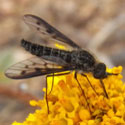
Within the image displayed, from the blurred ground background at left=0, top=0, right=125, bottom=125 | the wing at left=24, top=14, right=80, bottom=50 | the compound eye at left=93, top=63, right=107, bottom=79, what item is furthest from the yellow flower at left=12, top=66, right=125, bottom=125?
the blurred ground background at left=0, top=0, right=125, bottom=125

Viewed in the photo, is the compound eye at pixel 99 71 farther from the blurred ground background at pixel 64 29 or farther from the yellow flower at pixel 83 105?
the blurred ground background at pixel 64 29

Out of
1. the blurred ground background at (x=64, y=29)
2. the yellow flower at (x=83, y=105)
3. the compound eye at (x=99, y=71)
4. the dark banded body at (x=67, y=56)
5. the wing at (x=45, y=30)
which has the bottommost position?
the yellow flower at (x=83, y=105)

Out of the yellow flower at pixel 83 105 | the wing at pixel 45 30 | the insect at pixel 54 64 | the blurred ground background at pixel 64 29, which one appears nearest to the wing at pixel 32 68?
the insect at pixel 54 64

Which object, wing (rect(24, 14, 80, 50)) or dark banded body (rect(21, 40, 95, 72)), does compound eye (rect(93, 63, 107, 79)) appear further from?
wing (rect(24, 14, 80, 50))

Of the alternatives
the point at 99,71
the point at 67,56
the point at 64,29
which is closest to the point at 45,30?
the point at 67,56

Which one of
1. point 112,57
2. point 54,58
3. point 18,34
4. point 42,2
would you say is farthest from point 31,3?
point 54,58

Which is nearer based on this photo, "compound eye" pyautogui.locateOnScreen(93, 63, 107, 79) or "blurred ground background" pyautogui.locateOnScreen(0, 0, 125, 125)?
"compound eye" pyautogui.locateOnScreen(93, 63, 107, 79)
